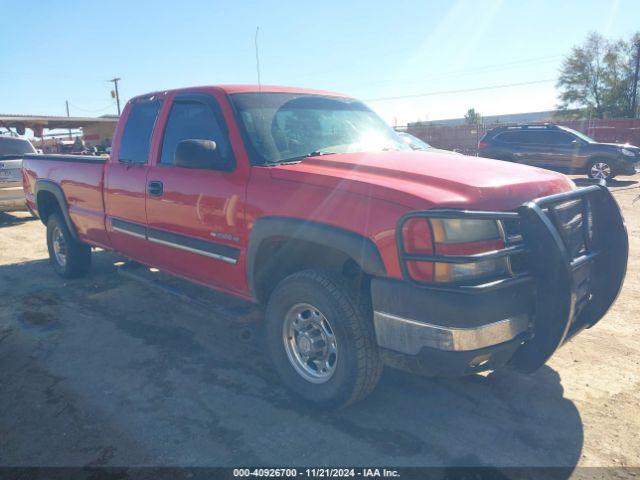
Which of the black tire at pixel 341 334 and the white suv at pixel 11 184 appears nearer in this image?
the black tire at pixel 341 334

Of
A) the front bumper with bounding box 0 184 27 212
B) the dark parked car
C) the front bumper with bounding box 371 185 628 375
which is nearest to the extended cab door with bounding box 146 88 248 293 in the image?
the front bumper with bounding box 371 185 628 375

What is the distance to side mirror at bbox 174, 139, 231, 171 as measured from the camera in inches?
133

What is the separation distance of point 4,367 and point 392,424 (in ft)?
9.69

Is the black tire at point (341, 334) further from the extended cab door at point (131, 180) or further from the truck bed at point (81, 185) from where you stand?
the truck bed at point (81, 185)

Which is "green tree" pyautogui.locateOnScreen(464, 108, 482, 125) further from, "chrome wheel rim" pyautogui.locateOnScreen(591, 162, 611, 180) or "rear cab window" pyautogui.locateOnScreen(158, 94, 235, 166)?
"rear cab window" pyautogui.locateOnScreen(158, 94, 235, 166)

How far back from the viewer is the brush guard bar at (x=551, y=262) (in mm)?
2402

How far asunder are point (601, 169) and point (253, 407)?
15.3 m

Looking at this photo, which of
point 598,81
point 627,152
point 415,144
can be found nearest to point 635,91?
point 598,81

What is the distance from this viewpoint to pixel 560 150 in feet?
50.6

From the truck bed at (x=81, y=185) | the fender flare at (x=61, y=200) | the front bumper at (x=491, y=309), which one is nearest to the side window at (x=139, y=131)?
the truck bed at (x=81, y=185)

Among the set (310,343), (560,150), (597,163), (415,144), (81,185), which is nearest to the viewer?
(310,343)

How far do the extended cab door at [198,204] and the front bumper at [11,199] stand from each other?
7.29 m

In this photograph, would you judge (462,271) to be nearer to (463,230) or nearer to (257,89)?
(463,230)

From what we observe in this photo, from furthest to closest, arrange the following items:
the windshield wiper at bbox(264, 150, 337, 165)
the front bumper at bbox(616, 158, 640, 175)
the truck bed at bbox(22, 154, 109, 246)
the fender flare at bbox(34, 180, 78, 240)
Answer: the front bumper at bbox(616, 158, 640, 175), the fender flare at bbox(34, 180, 78, 240), the truck bed at bbox(22, 154, 109, 246), the windshield wiper at bbox(264, 150, 337, 165)
